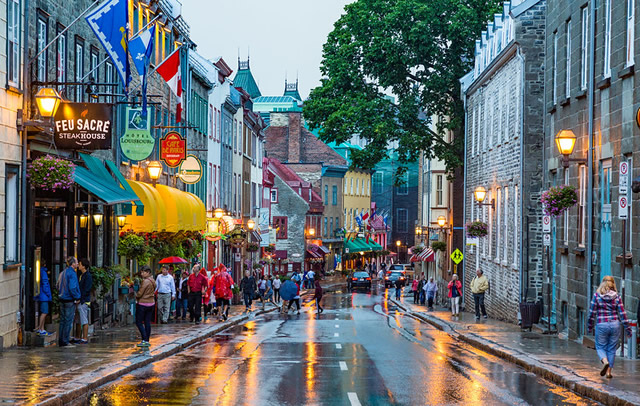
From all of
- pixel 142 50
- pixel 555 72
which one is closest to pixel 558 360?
pixel 555 72

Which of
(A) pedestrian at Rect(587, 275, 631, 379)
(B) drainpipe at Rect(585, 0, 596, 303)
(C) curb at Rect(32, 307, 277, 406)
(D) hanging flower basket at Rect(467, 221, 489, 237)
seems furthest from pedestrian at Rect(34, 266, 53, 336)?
(D) hanging flower basket at Rect(467, 221, 489, 237)

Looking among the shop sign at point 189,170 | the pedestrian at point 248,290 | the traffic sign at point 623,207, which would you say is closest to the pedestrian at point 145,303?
the traffic sign at point 623,207

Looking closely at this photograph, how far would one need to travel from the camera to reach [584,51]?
23.0 m

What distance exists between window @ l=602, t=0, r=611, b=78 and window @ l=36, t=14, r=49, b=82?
38.6 feet

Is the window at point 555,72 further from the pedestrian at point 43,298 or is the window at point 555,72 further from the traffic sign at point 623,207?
the pedestrian at point 43,298

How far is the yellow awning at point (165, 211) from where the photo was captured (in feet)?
92.7

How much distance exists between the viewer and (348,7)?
47375mm

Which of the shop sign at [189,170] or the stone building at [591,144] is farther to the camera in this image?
the shop sign at [189,170]

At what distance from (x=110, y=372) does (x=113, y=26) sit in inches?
324

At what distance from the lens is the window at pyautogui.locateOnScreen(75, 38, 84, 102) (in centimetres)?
2425

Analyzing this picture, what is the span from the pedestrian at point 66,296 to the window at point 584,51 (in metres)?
12.1

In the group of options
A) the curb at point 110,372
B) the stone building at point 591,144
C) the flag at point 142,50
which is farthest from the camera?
the flag at point 142,50

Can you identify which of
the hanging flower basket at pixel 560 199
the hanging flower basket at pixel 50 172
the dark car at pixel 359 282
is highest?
the hanging flower basket at pixel 50 172

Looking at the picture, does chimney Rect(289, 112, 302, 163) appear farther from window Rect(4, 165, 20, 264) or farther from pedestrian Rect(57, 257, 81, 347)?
window Rect(4, 165, 20, 264)
